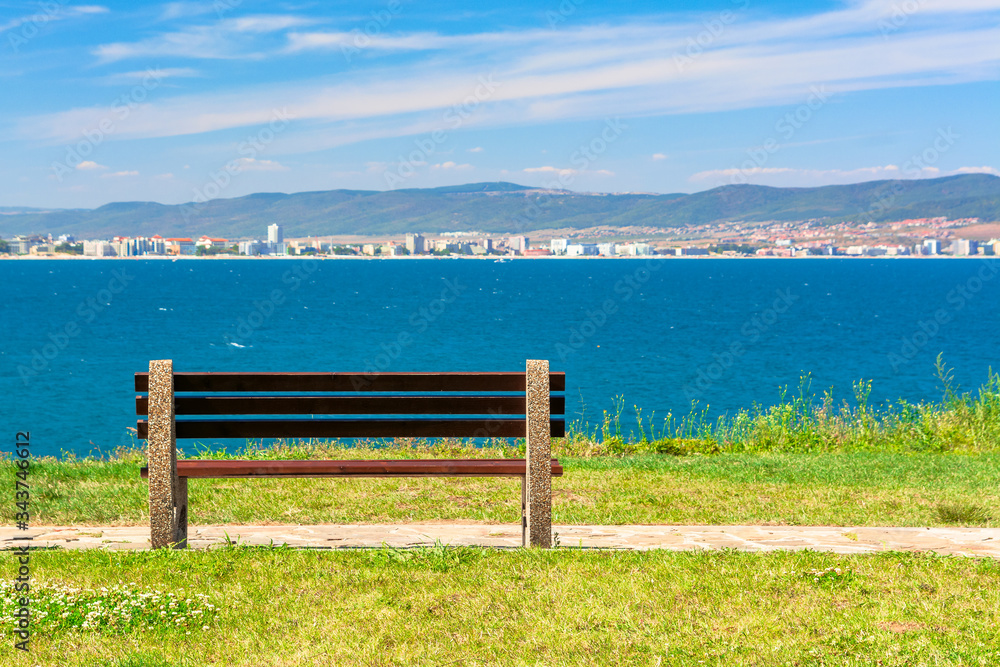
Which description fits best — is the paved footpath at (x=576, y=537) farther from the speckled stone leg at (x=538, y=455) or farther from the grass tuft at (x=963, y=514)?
the grass tuft at (x=963, y=514)

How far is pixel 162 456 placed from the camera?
18.2ft

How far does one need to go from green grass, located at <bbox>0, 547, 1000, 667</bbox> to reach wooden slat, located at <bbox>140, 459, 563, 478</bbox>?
1.59 ft

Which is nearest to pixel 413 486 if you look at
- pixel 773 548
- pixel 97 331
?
pixel 773 548

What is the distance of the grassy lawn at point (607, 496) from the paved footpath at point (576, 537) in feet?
2.02

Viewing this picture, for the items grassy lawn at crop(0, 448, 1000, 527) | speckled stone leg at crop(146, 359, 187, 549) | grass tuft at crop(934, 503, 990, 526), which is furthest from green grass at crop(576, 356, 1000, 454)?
speckled stone leg at crop(146, 359, 187, 549)

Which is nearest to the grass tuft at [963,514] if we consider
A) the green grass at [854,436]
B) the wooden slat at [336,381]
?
the wooden slat at [336,381]

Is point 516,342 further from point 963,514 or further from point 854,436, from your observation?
point 963,514

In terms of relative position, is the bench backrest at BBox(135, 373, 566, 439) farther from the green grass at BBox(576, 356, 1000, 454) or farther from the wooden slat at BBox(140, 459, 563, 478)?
the green grass at BBox(576, 356, 1000, 454)

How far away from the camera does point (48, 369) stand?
131 ft

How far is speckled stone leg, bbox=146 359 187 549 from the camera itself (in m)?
5.51

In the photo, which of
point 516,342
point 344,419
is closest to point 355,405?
point 344,419

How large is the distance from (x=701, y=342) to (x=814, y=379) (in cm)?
1405

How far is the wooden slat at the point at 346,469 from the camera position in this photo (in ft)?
18.2

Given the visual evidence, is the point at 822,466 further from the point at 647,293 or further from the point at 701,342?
the point at 647,293
